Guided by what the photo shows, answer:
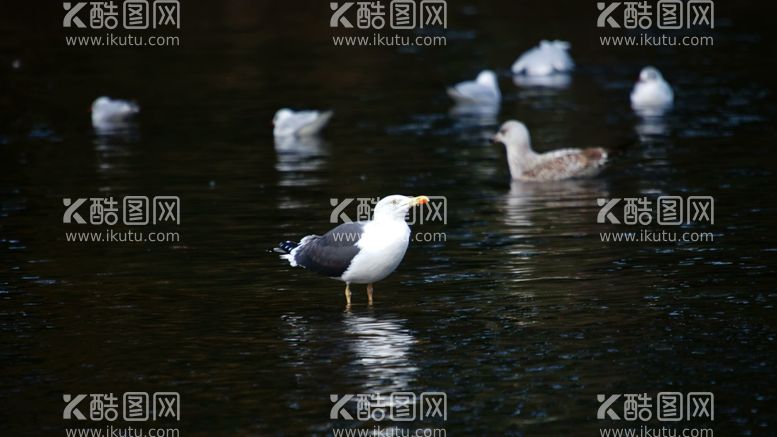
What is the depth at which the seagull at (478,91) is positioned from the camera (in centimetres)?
2959

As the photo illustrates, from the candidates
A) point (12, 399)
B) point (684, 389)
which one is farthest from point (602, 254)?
point (12, 399)

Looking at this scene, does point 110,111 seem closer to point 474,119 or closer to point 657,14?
point 474,119

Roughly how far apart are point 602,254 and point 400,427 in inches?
247

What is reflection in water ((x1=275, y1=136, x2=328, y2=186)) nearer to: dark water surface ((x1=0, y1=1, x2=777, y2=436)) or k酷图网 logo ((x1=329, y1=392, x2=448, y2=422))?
dark water surface ((x1=0, y1=1, x2=777, y2=436))

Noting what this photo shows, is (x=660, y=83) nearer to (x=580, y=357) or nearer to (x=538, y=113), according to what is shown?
(x=538, y=113)

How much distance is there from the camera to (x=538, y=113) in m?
28.9

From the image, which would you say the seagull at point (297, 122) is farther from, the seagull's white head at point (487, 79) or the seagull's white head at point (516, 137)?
the seagull's white head at point (516, 137)

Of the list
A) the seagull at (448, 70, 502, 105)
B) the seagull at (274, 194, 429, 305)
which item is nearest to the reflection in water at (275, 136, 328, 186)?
the seagull at (448, 70, 502, 105)

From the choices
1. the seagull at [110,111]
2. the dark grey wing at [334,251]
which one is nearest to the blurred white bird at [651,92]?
the seagull at [110,111]

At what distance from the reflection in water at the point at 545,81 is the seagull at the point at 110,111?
31.4ft

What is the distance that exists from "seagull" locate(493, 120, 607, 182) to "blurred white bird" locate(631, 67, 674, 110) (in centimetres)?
737

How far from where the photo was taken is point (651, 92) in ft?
93.8

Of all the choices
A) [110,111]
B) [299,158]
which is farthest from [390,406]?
[110,111]

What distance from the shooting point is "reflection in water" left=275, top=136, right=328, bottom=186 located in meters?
22.0
